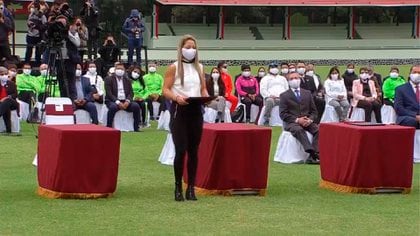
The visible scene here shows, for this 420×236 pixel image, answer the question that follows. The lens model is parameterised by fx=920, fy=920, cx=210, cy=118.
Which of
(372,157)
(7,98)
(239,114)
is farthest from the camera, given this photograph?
(239,114)

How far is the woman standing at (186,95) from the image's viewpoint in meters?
9.90

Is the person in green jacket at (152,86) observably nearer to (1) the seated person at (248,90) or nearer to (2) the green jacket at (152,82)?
(2) the green jacket at (152,82)

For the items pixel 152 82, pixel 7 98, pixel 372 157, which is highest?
pixel 152 82

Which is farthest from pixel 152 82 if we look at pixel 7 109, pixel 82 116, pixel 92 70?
pixel 7 109

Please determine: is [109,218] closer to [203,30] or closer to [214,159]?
[214,159]

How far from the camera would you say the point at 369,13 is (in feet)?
207

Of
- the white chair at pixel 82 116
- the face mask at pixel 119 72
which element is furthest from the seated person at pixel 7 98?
the face mask at pixel 119 72

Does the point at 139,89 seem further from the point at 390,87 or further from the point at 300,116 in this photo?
the point at 300,116

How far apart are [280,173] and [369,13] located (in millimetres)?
51795

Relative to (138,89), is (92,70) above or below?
above

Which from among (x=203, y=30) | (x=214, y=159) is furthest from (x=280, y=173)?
(x=203, y=30)

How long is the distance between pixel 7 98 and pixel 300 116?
6361 mm

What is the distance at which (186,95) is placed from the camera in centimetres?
995

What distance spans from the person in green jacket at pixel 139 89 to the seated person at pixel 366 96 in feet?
15.5
